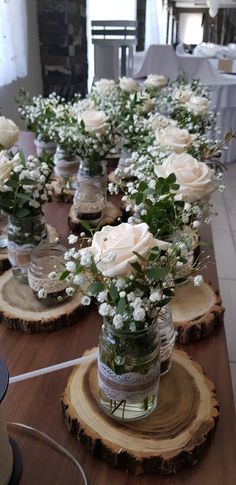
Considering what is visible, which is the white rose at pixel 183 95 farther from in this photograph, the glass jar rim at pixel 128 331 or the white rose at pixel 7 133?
the glass jar rim at pixel 128 331

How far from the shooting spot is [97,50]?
12.0 feet

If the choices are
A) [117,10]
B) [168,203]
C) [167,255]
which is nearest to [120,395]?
[167,255]

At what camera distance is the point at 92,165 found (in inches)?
53.9

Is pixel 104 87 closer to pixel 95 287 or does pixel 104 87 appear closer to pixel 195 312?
pixel 195 312

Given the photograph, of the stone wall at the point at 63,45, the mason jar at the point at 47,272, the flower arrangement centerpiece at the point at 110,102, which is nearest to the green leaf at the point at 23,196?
the mason jar at the point at 47,272

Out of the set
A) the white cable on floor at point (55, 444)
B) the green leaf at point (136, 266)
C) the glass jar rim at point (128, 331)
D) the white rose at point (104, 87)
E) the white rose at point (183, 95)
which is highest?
the green leaf at point (136, 266)

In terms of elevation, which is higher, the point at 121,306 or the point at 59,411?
the point at 121,306

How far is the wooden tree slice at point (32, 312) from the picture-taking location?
875 mm

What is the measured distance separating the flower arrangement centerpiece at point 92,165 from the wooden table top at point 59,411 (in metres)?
0.40

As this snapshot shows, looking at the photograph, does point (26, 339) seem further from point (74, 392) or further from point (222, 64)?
point (222, 64)

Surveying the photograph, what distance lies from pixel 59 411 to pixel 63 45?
371cm

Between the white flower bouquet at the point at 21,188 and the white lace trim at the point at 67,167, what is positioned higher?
the white flower bouquet at the point at 21,188

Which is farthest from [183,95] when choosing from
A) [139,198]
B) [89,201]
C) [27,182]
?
[139,198]

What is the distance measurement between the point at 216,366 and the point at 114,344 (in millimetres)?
284
